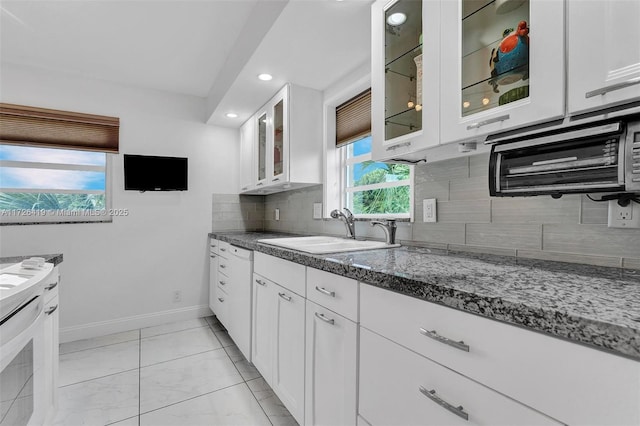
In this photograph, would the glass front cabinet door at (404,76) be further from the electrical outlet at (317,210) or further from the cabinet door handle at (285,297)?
the electrical outlet at (317,210)

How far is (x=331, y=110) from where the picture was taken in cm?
245

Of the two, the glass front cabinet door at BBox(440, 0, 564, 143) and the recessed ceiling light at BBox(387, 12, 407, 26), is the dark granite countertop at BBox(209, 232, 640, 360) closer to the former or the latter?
the glass front cabinet door at BBox(440, 0, 564, 143)

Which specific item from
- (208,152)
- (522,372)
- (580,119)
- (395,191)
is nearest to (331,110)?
(395,191)

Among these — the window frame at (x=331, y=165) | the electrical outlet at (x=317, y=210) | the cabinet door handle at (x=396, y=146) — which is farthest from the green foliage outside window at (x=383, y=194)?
the cabinet door handle at (x=396, y=146)

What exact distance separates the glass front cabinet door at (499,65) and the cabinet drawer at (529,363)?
2.03 ft

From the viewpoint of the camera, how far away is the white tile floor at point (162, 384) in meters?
1.68

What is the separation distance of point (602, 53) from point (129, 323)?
3687 mm

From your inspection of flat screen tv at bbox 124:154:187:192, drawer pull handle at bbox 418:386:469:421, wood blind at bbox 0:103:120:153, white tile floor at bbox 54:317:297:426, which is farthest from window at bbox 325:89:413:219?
wood blind at bbox 0:103:120:153

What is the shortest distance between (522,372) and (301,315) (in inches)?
38.3

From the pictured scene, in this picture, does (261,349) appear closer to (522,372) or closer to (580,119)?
(522,372)

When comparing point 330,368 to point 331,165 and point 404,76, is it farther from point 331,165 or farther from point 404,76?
point 331,165

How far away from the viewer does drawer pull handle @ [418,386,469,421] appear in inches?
28.1

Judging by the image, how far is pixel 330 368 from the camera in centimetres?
121

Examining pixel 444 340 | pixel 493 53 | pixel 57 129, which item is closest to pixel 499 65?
pixel 493 53
